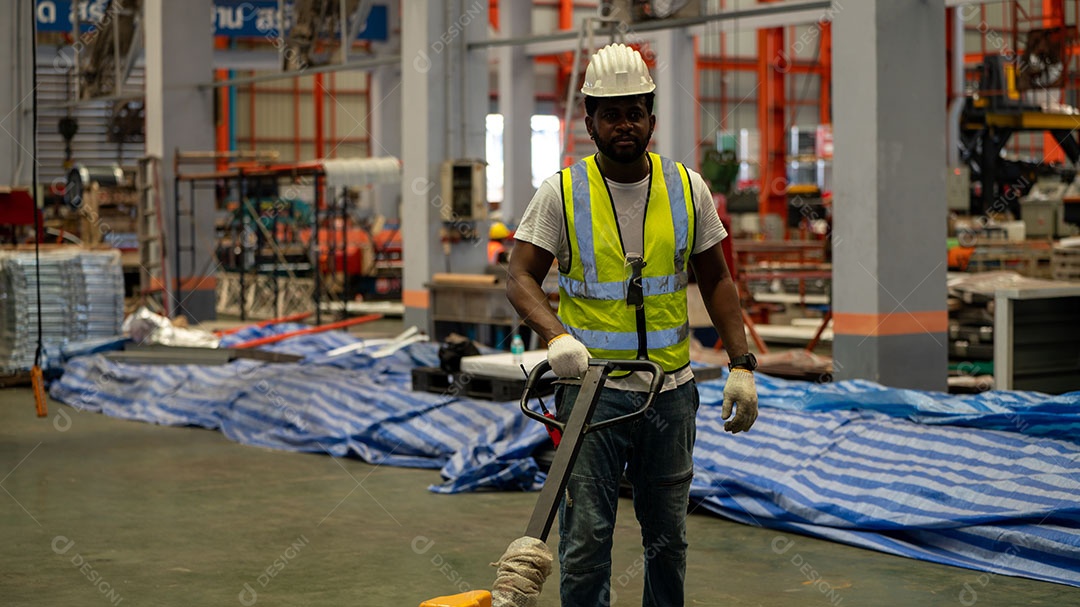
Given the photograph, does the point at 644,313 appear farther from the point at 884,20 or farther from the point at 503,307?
the point at 503,307

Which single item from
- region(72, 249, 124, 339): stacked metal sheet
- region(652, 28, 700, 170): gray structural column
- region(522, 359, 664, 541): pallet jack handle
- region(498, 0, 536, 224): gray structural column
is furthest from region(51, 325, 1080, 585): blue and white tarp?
region(498, 0, 536, 224): gray structural column

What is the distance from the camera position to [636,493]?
3.87m

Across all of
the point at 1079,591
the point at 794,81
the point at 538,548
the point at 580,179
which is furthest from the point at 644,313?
the point at 794,81

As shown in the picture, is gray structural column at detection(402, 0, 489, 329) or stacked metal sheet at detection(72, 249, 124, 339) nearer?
stacked metal sheet at detection(72, 249, 124, 339)

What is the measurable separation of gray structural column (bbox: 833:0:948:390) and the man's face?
6.48m

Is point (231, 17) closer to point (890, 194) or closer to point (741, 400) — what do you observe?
point (890, 194)

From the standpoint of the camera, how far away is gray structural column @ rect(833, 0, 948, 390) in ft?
32.0

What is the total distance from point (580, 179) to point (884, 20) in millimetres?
6767

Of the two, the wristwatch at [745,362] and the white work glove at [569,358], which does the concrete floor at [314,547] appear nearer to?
the wristwatch at [745,362]

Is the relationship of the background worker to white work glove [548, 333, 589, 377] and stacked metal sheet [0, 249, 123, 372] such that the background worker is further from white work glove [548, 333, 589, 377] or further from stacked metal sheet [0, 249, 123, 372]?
white work glove [548, 333, 589, 377]

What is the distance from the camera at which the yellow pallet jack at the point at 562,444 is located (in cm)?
292

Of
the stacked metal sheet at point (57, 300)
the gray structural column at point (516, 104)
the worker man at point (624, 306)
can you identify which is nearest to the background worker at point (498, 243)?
the stacked metal sheet at point (57, 300)

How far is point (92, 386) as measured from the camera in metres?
12.1

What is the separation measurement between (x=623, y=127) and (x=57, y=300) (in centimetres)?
1098
